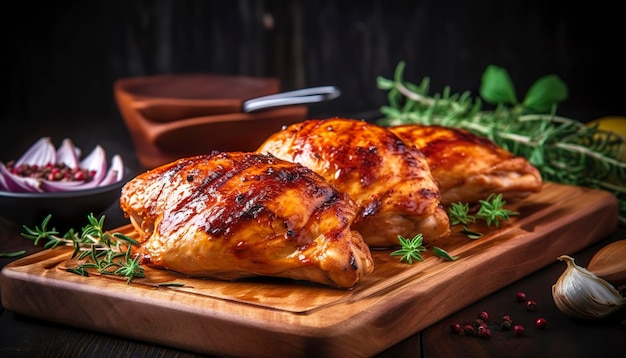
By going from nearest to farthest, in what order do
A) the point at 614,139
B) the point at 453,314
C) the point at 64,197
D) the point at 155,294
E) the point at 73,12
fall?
the point at 155,294 < the point at 453,314 < the point at 64,197 < the point at 614,139 < the point at 73,12

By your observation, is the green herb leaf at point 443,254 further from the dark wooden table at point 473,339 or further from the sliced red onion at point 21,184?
the sliced red onion at point 21,184

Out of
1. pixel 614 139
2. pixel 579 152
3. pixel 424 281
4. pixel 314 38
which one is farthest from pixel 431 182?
pixel 314 38

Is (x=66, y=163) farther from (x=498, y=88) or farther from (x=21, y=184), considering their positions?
(x=498, y=88)

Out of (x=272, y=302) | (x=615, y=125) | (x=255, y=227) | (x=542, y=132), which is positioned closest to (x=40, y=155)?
(x=255, y=227)

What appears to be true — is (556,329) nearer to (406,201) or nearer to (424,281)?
(424,281)

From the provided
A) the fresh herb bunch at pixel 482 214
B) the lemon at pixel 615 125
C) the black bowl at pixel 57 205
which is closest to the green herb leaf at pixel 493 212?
the fresh herb bunch at pixel 482 214
